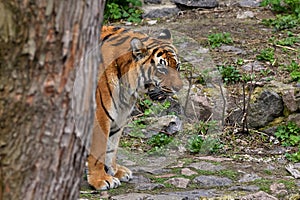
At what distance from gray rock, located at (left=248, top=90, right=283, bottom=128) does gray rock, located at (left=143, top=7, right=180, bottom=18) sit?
3381 millimetres

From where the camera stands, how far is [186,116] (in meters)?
7.18

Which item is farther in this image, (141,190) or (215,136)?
(215,136)

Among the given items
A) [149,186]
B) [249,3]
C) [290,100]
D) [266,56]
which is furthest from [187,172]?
[249,3]

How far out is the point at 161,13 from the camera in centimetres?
994

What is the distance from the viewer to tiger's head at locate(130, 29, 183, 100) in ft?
17.4

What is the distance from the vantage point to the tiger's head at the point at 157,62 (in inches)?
209

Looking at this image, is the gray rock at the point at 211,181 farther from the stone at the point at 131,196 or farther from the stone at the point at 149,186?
the stone at the point at 131,196

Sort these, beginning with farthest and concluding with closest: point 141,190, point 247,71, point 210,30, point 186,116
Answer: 1. point 210,30
2. point 247,71
3. point 186,116
4. point 141,190

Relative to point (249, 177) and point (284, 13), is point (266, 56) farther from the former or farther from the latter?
point (249, 177)

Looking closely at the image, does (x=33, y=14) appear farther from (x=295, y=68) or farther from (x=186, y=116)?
(x=295, y=68)

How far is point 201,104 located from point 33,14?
4.60 m

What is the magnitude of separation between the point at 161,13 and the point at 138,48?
477 cm

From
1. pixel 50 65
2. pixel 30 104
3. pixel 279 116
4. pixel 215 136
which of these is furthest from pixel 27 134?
pixel 279 116

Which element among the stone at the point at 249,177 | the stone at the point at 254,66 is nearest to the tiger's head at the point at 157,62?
the stone at the point at 249,177
